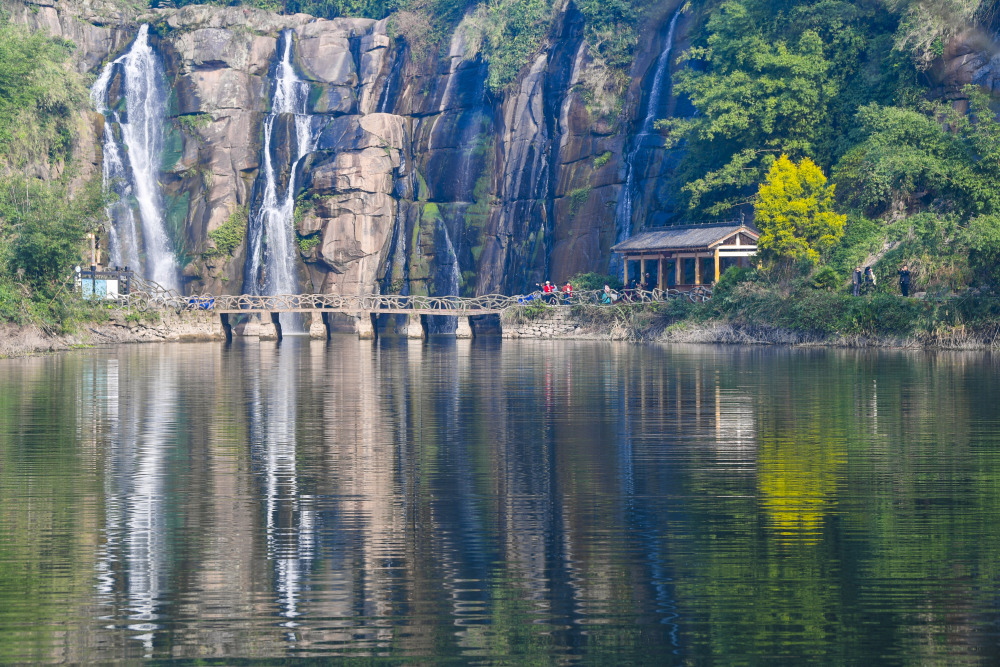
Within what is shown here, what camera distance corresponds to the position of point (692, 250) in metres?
59.2

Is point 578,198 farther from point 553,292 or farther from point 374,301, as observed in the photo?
point 374,301

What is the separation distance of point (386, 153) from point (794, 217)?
30.1m

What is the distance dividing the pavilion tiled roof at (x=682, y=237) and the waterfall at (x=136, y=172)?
28109 millimetres

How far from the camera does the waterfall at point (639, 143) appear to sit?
→ 6831cm

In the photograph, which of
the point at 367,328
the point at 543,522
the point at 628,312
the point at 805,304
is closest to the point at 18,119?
the point at 367,328

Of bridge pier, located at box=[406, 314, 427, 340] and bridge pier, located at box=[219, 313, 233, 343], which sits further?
bridge pier, located at box=[406, 314, 427, 340]

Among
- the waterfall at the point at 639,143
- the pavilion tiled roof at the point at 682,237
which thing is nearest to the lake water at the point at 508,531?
the pavilion tiled roof at the point at 682,237

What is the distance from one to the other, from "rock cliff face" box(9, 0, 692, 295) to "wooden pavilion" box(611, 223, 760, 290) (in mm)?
6544

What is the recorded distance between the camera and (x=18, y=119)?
62375 millimetres

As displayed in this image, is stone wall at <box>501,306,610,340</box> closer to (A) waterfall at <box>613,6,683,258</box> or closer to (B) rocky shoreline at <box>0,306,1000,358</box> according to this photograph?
(B) rocky shoreline at <box>0,306,1000,358</box>

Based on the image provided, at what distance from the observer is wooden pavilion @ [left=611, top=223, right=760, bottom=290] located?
5809 centimetres

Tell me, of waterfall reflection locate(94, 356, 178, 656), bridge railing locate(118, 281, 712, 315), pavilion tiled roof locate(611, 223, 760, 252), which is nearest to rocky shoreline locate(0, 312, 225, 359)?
bridge railing locate(118, 281, 712, 315)

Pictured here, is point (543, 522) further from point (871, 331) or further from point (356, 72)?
point (356, 72)

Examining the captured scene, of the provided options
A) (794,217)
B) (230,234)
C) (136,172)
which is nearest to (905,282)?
(794,217)
